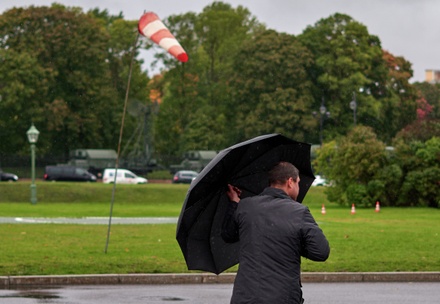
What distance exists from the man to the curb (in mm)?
9117

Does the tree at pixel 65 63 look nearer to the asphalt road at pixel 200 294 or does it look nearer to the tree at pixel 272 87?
the tree at pixel 272 87

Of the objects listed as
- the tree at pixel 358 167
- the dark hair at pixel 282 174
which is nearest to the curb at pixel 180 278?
the dark hair at pixel 282 174

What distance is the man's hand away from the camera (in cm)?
741

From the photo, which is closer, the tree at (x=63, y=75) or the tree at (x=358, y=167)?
the tree at (x=358, y=167)

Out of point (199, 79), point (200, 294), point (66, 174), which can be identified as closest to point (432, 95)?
point (199, 79)

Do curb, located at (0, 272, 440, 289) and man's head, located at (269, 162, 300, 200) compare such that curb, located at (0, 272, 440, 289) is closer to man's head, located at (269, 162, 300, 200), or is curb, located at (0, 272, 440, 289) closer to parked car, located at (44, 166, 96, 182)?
man's head, located at (269, 162, 300, 200)

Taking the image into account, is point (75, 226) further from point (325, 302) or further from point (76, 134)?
point (76, 134)

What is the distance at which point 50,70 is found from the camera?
78.3m

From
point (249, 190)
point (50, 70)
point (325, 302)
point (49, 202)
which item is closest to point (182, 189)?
point (49, 202)

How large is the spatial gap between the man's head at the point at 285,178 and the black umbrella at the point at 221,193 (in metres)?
0.43

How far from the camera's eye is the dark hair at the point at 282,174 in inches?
268

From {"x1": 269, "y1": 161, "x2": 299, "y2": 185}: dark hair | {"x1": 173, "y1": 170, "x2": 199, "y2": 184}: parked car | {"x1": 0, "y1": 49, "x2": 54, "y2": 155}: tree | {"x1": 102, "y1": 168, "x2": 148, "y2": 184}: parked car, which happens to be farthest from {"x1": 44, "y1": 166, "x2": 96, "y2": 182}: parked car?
{"x1": 269, "y1": 161, "x2": 299, "y2": 185}: dark hair

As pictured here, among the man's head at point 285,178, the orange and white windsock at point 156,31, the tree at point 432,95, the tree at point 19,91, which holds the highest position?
the tree at point 432,95

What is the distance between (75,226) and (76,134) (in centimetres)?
5327
